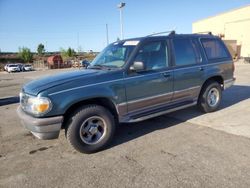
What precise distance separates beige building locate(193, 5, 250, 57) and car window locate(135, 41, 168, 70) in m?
36.5

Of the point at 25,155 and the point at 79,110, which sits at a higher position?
the point at 79,110

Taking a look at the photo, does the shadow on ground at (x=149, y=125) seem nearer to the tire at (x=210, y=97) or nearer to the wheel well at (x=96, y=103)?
the tire at (x=210, y=97)

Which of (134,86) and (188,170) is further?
(134,86)

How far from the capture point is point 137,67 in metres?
4.14

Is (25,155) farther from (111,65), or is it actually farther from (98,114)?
(111,65)

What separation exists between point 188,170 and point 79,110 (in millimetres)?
1890

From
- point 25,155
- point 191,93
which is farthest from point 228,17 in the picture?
point 25,155

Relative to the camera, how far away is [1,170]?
3555 millimetres

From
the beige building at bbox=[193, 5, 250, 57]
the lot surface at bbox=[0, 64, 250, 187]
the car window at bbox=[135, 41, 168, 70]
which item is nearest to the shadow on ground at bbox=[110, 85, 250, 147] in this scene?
the lot surface at bbox=[0, 64, 250, 187]

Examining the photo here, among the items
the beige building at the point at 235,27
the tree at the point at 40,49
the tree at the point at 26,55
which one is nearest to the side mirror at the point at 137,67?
the beige building at the point at 235,27

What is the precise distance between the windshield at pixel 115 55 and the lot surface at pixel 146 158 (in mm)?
1453

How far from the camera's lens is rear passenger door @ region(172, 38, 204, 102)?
4973mm

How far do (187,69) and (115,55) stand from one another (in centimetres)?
160

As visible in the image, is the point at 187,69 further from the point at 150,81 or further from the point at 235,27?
the point at 235,27
